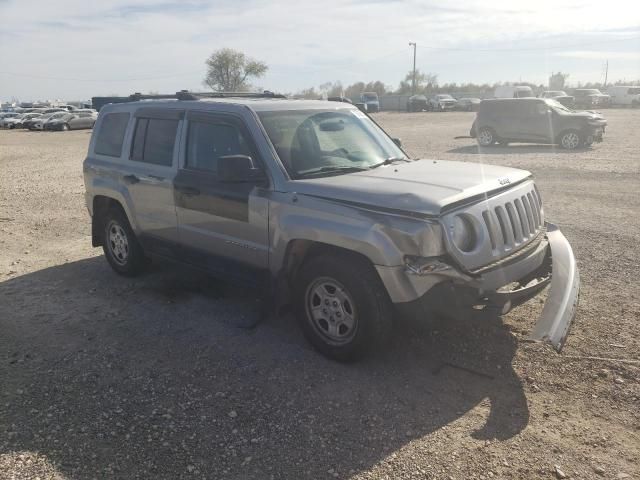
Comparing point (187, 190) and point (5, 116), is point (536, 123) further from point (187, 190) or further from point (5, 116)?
point (5, 116)

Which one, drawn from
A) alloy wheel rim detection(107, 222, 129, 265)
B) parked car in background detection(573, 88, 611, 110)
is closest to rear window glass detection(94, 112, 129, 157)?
alloy wheel rim detection(107, 222, 129, 265)

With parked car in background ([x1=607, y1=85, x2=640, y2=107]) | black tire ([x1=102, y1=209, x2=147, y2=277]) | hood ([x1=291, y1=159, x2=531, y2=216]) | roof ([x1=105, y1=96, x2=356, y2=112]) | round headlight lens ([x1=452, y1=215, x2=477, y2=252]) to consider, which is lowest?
black tire ([x1=102, y1=209, x2=147, y2=277])

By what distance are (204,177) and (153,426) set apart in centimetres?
223

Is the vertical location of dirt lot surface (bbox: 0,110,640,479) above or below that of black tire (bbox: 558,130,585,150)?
below

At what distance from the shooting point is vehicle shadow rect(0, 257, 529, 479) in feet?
10.7

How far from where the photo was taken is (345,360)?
13.7 feet

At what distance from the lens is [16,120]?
44719 millimetres

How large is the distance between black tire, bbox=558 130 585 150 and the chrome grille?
15785 millimetres

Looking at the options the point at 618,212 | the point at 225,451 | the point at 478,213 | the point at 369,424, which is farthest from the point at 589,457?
the point at 618,212

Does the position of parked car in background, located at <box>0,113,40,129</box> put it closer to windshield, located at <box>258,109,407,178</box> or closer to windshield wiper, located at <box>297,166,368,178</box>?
windshield, located at <box>258,109,407,178</box>

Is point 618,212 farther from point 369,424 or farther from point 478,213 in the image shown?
point 369,424

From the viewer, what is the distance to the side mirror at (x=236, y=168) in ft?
13.6

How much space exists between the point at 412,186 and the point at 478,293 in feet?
2.91

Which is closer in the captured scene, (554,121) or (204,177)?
(204,177)
